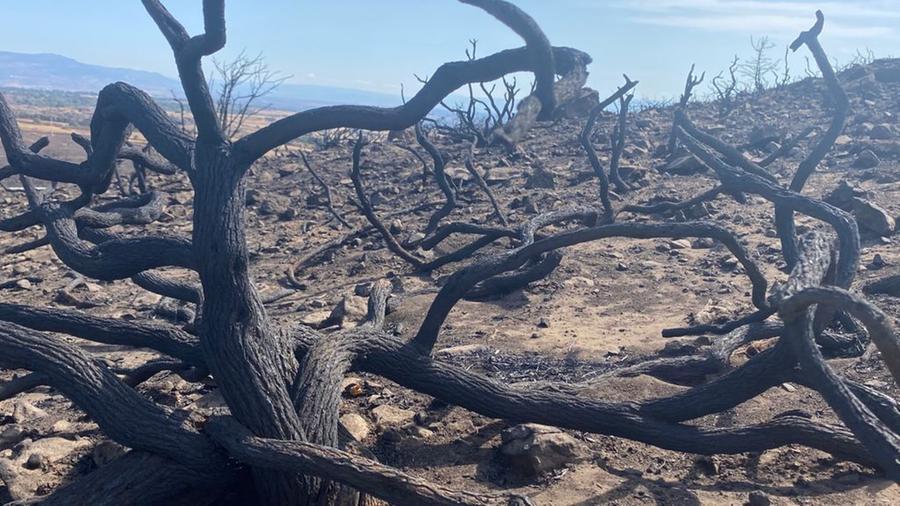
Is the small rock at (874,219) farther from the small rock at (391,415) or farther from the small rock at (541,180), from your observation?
the small rock at (391,415)

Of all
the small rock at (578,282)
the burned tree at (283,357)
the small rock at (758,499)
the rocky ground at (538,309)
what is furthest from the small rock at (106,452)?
the small rock at (578,282)

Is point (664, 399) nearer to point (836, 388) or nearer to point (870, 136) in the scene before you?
point (836, 388)

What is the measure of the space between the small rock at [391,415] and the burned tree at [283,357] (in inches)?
10.9

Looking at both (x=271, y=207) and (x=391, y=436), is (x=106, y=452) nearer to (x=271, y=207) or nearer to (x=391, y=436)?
(x=391, y=436)

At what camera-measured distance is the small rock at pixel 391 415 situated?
3598 millimetres

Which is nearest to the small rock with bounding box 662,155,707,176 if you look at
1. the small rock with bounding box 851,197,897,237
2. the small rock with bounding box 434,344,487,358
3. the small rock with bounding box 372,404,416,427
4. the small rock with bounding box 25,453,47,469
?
the small rock with bounding box 851,197,897,237

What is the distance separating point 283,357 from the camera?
3.08 meters

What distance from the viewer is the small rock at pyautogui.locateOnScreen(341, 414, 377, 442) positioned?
341cm

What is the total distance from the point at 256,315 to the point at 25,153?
1.80 meters

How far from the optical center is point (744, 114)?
15109mm

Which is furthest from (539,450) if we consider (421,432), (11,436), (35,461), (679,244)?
(679,244)

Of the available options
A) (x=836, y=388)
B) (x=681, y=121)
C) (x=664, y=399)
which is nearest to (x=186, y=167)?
(x=664, y=399)

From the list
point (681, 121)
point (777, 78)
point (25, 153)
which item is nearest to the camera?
point (25, 153)

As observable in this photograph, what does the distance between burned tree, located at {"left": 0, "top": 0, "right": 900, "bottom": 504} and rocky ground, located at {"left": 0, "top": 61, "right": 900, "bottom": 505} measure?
184 mm
